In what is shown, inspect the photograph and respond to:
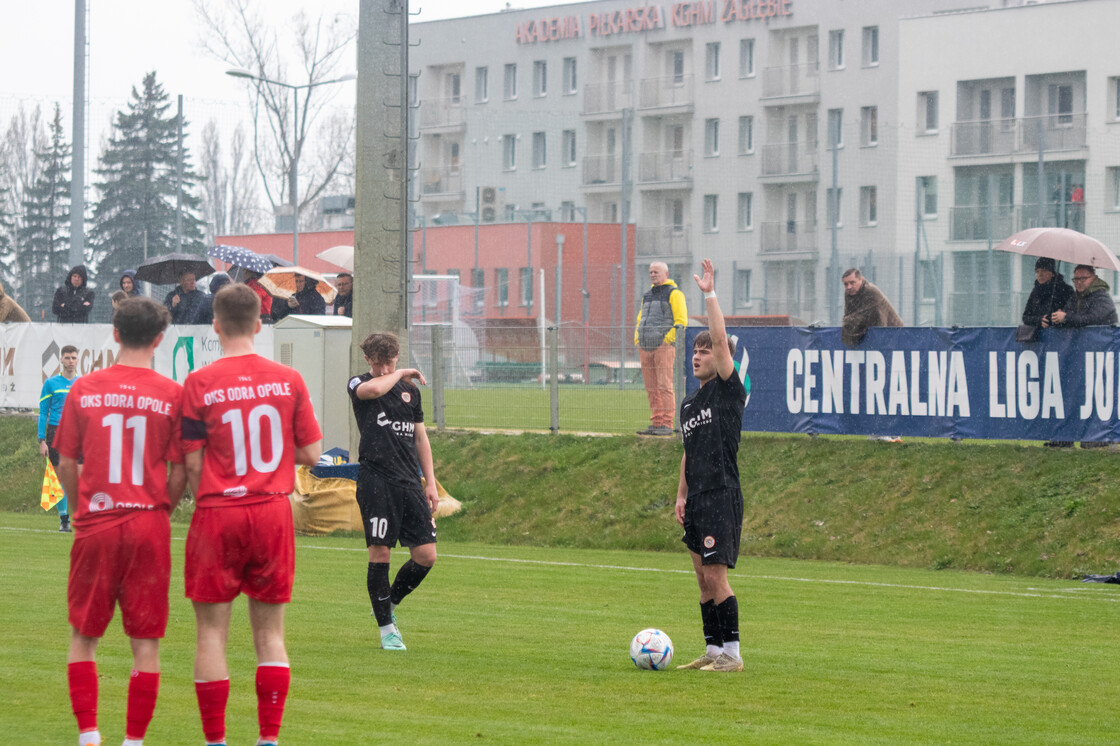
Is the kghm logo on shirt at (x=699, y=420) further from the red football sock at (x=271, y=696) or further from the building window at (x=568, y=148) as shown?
the building window at (x=568, y=148)

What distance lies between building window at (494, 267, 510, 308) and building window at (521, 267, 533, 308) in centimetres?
60

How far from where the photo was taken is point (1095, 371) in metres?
16.7

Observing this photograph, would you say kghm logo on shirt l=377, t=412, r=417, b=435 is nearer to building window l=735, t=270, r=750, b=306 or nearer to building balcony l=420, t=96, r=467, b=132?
building window l=735, t=270, r=750, b=306

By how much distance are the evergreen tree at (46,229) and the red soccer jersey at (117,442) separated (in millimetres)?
24391

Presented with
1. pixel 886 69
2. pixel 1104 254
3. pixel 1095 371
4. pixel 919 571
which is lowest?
pixel 919 571

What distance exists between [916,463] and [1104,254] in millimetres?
3084

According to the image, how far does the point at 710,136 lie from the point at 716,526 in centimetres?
5892

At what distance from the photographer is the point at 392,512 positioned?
10078 mm

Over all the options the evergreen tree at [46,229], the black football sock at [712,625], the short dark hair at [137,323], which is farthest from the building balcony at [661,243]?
the short dark hair at [137,323]

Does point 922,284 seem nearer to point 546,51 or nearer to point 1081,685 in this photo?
point 1081,685

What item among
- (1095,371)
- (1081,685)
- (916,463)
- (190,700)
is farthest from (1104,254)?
(190,700)

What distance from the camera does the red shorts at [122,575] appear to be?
20.8ft

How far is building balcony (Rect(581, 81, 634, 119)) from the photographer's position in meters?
69.1

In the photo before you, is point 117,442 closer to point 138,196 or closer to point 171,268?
point 171,268
